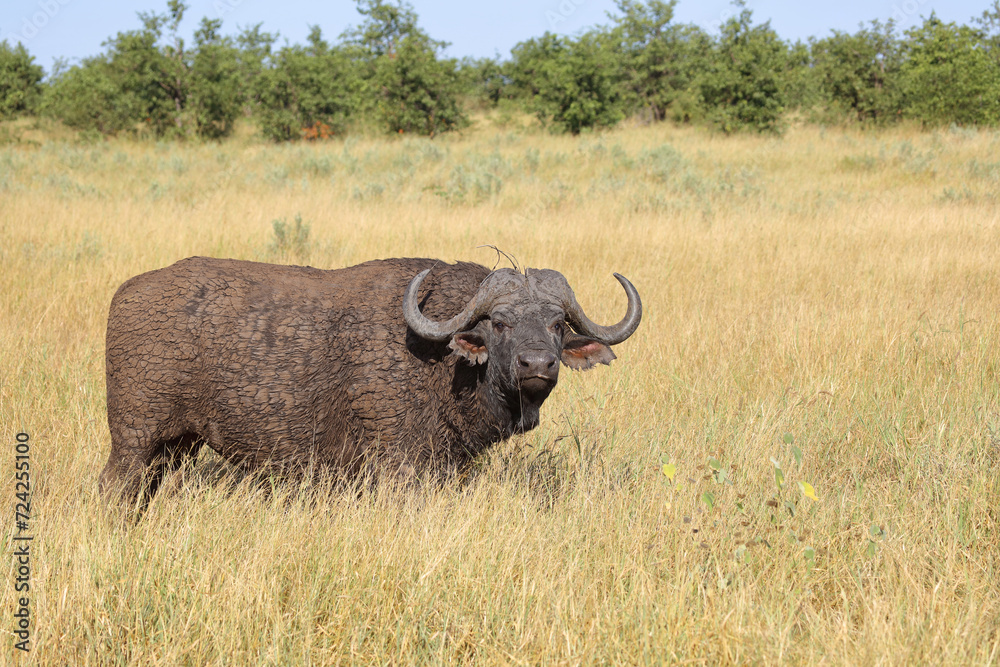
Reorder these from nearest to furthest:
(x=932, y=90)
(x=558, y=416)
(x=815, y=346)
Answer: (x=558, y=416)
(x=815, y=346)
(x=932, y=90)

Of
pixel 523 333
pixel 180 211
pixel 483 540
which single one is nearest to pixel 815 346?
pixel 523 333

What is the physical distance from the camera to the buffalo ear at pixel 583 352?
164 inches

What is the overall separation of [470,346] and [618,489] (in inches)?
43.5

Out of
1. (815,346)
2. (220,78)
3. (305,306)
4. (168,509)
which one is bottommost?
(168,509)

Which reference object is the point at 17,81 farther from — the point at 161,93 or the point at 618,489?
the point at 618,489

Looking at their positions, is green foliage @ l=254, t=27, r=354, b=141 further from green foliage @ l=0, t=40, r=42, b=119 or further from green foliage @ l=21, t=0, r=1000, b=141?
green foliage @ l=0, t=40, r=42, b=119

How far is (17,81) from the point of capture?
1385 inches

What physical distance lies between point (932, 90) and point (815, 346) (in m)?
24.5

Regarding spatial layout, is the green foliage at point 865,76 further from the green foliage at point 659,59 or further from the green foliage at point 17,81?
the green foliage at point 17,81

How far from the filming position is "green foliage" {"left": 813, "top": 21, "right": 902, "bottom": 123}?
28.3m

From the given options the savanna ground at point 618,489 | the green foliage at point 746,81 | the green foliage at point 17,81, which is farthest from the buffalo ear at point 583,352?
the green foliage at point 17,81

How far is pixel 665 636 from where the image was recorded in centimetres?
287

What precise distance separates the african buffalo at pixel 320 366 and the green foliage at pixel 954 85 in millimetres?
26697

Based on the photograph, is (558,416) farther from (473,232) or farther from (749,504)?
(473,232)
